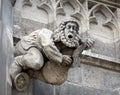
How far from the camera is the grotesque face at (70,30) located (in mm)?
4531

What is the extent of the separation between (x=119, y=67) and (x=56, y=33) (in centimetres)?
122

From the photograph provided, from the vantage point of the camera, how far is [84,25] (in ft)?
18.6

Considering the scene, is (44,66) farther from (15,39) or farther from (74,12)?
(74,12)

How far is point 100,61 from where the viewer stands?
215 inches

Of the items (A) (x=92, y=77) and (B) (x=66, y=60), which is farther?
Answer: (A) (x=92, y=77)

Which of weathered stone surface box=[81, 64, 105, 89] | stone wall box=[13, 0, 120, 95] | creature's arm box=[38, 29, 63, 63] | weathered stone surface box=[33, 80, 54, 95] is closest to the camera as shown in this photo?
creature's arm box=[38, 29, 63, 63]

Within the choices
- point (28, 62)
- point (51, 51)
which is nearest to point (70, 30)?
point (51, 51)

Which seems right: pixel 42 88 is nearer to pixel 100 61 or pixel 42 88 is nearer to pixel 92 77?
pixel 92 77

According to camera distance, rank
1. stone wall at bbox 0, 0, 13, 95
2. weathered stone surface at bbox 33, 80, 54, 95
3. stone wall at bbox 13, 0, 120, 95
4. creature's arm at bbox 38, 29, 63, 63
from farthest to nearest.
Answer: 1. stone wall at bbox 13, 0, 120, 95
2. weathered stone surface at bbox 33, 80, 54, 95
3. creature's arm at bbox 38, 29, 63, 63
4. stone wall at bbox 0, 0, 13, 95

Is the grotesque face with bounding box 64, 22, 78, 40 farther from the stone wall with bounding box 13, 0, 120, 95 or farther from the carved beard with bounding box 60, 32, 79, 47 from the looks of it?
the stone wall with bounding box 13, 0, 120, 95

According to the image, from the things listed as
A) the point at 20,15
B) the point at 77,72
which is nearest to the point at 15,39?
the point at 20,15

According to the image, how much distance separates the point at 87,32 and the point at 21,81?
1.36 meters

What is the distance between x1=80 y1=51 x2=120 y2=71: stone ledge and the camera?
5379 mm

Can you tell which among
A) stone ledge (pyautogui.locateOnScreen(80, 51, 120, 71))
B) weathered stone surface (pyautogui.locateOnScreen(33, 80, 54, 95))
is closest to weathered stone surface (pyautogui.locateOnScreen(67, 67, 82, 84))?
stone ledge (pyautogui.locateOnScreen(80, 51, 120, 71))
